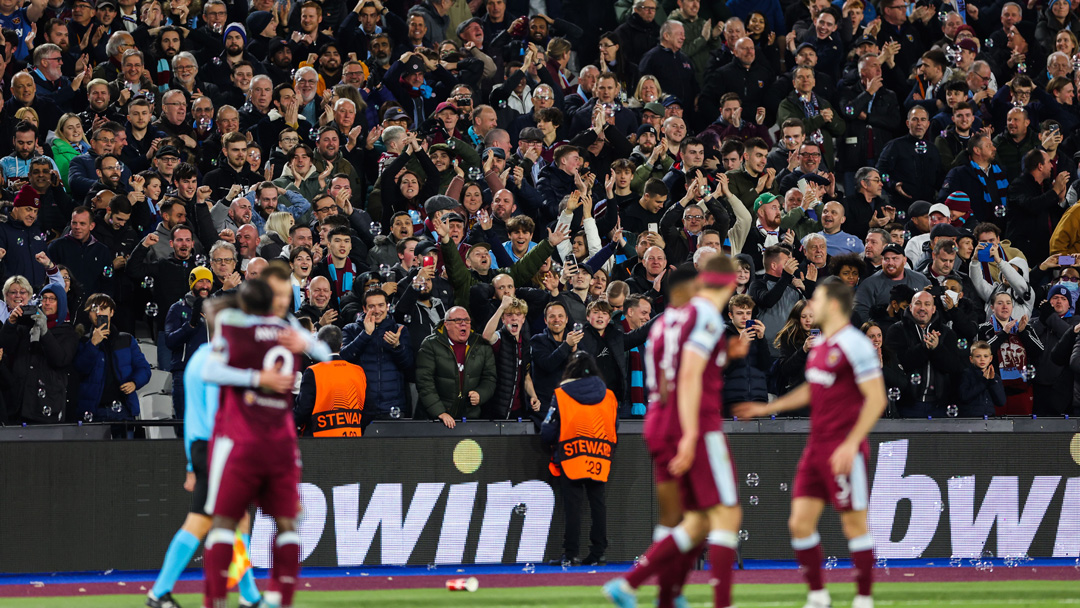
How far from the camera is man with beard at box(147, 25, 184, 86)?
17.4m

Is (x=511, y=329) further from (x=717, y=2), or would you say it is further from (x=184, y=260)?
(x=717, y=2)

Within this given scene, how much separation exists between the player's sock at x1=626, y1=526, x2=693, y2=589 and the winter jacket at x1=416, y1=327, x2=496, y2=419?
17.1 ft

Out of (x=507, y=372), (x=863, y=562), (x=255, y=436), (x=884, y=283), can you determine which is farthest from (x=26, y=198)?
(x=863, y=562)

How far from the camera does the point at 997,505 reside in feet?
44.0

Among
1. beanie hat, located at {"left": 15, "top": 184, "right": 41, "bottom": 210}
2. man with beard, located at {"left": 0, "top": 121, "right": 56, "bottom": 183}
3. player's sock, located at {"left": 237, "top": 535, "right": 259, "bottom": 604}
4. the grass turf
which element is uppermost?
man with beard, located at {"left": 0, "top": 121, "right": 56, "bottom": 183}

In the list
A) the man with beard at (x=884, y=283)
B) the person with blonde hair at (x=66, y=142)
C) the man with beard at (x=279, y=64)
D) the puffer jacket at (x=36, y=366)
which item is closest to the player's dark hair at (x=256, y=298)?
the puffer jacket at (x=36, y=366)

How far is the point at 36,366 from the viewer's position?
12836 mm

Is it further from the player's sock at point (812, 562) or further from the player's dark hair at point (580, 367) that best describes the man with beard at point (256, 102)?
the player's sock at point (812, 562)

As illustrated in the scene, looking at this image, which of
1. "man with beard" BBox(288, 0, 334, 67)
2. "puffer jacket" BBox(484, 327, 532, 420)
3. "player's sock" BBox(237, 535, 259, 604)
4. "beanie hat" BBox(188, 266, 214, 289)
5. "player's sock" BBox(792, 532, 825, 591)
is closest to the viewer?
"player's sock" BBox(792, 532, 825, 591)

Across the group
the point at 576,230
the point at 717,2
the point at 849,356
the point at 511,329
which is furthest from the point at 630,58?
the point at 849,356

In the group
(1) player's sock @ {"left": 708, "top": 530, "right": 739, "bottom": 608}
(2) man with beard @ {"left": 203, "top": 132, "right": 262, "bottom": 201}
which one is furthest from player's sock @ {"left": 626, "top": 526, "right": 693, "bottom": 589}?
(2) man with beard @ {"left": 203, "top": 132, "right": 262, "bottom": 201}

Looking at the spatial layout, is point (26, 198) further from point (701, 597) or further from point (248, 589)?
point (701, 597)

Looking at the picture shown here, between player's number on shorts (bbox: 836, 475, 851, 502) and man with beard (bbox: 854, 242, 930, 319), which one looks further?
man with beard (bbox: 854, 242, 930, 319)

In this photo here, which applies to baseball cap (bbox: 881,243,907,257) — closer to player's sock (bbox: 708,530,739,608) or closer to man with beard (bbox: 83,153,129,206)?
player's sock (bbox: 708,530,739,608)
